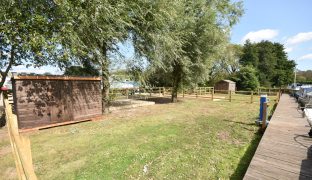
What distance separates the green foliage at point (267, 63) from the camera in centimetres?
3838

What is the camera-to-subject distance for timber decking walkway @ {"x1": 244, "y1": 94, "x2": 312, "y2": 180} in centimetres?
329

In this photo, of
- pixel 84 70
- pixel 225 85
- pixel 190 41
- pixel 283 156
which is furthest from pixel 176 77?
pixel 225 85

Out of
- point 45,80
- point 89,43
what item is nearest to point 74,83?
point 45,80

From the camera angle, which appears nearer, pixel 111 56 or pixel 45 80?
pixel 45 80

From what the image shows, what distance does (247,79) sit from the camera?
1273 inches

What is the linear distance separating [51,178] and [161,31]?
340 inches

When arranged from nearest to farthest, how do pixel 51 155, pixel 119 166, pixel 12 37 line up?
pixel 119 166 < pixel 51 155 < pixel 12 37

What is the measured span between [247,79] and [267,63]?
11079mm

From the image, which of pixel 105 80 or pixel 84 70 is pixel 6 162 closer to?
pixel 105 80

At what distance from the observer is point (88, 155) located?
15.2 ft

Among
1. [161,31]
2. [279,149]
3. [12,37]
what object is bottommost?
[279,149]

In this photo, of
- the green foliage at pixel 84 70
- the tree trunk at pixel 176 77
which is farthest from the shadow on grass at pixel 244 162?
the tree trunk at pixel 176 77

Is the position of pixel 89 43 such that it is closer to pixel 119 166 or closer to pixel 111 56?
pixel 111 56

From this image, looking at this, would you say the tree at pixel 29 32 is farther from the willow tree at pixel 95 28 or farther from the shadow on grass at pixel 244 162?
the shadow on grass at pixel 244 162
